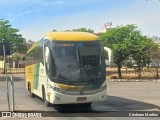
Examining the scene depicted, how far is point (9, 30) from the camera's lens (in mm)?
65750

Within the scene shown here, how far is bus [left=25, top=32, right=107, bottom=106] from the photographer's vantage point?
15602mm

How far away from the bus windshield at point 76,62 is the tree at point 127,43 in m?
29.4

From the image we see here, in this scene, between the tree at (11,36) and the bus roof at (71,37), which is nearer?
the bus roof at (71,37)

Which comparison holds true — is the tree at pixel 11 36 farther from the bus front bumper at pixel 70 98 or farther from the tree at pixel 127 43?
the bus front bumper at pixel 70 98

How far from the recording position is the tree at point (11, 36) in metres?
64.7

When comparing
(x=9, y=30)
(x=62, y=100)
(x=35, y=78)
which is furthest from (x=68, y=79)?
(x=9, y=30)

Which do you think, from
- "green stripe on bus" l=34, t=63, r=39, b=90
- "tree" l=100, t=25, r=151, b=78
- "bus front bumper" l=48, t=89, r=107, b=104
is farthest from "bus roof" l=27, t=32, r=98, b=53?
"tree" l=100, t=25, r=151, b=78

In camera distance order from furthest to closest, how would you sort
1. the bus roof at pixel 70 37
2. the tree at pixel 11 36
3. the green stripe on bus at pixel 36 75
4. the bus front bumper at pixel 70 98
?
1. the tree at pixel 11 36
2. the green stripe on bus at pixel 36 75
3. the bus roof at pixel 70 37
4. the bus front bumper at pixel 70 98

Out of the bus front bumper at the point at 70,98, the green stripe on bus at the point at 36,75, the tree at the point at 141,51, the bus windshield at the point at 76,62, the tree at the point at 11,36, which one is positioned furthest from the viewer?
the tree at the point at 11,36

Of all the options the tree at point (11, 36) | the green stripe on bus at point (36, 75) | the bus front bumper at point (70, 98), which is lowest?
the bus front bumper at point (70, 98)

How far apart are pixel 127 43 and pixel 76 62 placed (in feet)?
99.9

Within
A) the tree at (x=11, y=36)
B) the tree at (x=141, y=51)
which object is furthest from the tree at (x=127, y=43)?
the tree at (x=11, y=36)

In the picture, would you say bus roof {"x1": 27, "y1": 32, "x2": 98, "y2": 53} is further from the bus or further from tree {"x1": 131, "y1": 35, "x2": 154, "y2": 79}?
tree {"x1": 131, "y1": 35, "x2": 154, "y2": 79}

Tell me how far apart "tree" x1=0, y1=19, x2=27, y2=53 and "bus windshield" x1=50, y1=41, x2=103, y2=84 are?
49.4 metres
